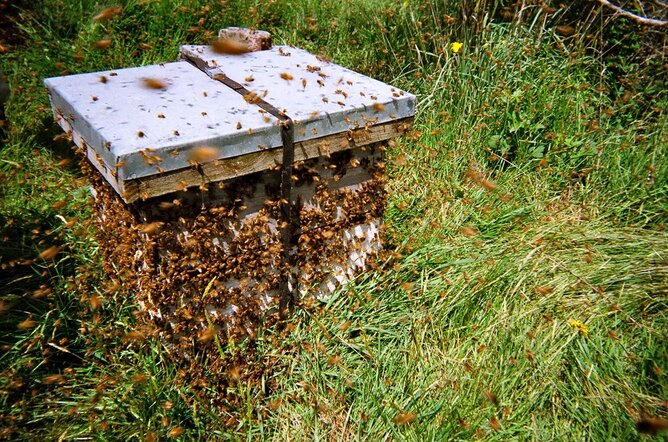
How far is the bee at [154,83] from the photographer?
252cm

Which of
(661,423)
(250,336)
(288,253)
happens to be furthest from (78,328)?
(661,423)

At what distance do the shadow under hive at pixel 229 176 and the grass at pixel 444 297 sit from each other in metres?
0.24

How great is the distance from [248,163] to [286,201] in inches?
10.8

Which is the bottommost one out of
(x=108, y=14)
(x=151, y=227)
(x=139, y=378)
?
(x=139, y=378)

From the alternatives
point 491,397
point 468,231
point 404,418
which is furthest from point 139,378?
point 468,231

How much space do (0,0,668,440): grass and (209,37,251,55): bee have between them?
1198mm

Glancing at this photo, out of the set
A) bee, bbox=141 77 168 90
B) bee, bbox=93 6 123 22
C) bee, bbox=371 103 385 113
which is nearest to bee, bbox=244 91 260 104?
bee, bbox=141 77 168 90

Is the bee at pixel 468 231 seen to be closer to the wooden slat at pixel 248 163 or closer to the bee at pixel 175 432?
the wooden slat at pixel 248 163

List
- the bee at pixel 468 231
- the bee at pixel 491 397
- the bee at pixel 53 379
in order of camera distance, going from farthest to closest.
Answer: the bee at pixel 468 231, the bee at pixel 53 379, the bee at pixel 491 397

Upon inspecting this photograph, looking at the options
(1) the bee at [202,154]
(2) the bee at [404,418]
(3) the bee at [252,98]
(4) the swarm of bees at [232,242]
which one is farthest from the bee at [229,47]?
(2) the bee at [404,418]

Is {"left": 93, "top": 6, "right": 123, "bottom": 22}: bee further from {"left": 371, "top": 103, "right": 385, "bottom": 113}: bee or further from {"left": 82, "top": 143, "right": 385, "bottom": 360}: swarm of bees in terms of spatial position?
{"left": 371, "top": 103, "right": 385, "bottom": 113}: bee

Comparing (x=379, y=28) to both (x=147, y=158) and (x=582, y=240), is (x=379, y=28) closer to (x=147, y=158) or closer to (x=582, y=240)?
(x=582, y=240)

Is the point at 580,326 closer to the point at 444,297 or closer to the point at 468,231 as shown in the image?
the point at 444,297

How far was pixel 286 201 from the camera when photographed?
2426 mm
